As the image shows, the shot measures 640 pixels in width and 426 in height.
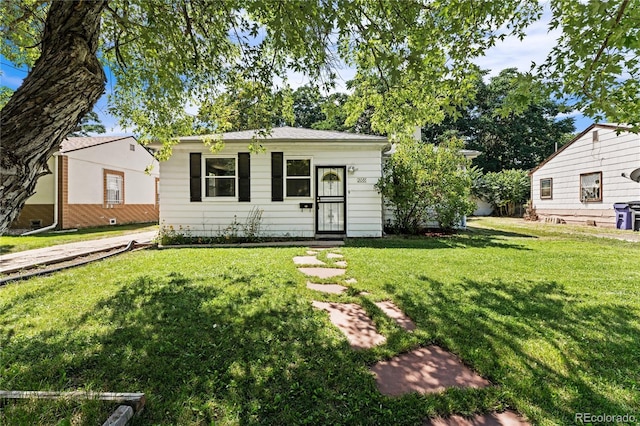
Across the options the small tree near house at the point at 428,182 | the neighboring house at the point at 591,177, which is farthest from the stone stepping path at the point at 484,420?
the neighboring house at the point at 591,177

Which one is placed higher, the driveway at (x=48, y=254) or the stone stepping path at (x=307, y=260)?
the driveway at (x=48, y=254)

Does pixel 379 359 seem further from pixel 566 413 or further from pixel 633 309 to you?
pixel 633 309

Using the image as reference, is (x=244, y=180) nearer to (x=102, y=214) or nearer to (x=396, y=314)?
(x=396, y=314)

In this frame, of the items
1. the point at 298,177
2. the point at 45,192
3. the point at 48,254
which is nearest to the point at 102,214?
the point at 45,192

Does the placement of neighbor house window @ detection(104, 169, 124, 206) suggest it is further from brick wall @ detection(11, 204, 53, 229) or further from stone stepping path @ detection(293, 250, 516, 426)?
stone stepping path @ detection(293, 250, 516, 426)

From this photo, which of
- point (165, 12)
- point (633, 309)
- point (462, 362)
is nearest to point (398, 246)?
point (633, 309)

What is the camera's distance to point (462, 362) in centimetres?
232

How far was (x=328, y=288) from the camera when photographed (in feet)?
13.6

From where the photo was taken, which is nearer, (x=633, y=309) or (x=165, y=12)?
(x=633, y=309)

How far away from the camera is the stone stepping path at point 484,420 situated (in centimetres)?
171

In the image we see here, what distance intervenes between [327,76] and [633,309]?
437cm

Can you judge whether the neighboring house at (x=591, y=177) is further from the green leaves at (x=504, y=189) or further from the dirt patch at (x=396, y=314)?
the dirt patch at (x=396, y=314)

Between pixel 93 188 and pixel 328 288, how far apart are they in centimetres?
1321

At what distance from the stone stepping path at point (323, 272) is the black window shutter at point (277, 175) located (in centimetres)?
400
